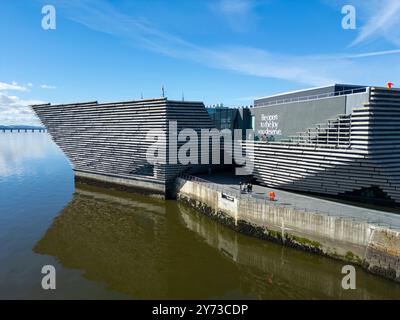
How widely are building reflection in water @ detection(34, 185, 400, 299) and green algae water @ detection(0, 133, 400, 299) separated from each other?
0.07m

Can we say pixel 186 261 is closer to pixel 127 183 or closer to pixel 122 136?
pixel 127 183

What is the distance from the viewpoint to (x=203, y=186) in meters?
38.1

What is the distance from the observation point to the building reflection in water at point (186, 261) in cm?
2112

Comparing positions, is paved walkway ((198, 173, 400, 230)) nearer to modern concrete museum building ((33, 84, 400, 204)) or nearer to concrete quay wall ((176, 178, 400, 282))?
concrete quay wall ((176, 178, 400, 282))

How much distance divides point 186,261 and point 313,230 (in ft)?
35.3

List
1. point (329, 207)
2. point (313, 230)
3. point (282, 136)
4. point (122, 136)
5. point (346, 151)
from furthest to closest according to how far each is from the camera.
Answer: point (122, 136), point (282, 136), point (329, 207), point (346, 151), point (313, 230)

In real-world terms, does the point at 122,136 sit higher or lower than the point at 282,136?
higher

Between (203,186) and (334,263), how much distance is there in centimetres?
1783

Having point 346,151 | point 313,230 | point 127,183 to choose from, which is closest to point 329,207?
point 313,230

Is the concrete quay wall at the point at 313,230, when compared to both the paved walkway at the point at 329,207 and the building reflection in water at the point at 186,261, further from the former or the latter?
the paved walkway at the point at 329,207

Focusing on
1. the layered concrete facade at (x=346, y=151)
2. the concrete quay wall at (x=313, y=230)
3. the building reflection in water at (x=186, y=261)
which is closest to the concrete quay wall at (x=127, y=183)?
the building reflection in water at (x=186, y=261)

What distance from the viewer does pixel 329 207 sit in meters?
27.6

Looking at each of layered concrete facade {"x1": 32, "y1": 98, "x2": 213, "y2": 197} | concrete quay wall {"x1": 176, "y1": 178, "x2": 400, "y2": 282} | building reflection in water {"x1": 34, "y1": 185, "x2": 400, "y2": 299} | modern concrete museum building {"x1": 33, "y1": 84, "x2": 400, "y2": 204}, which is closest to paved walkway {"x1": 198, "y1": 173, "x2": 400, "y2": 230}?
concrete quay wall {"x1": 176, "y1": 178, "x2": 400, "y2": 282}

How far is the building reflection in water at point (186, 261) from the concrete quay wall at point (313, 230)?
810mm
